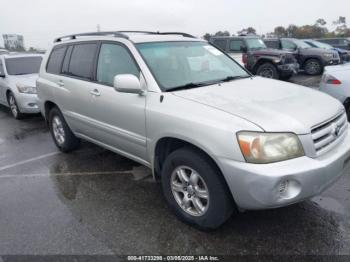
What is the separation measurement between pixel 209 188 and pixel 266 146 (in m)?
0.61

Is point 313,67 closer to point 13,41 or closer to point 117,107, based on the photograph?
point 117,107

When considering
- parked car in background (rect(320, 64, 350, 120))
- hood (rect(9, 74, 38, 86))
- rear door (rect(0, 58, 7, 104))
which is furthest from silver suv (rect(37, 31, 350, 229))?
rear door (rect(0, 58, 7, 104))

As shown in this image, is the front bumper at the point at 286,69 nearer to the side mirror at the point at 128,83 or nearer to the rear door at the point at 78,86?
the rear door at the point at 78,86

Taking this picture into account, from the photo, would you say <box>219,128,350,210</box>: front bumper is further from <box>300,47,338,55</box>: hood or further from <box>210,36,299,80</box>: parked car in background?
<box>300,47,338,55</box>: hood

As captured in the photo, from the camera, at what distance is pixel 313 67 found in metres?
14.3

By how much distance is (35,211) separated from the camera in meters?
3.50

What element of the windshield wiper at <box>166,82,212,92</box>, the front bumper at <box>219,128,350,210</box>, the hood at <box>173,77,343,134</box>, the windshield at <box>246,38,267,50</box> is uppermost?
the windshield wiper at <box>166,82,212,92</box>

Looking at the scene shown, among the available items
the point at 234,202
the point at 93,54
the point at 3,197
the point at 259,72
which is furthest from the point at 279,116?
the point at 259,72

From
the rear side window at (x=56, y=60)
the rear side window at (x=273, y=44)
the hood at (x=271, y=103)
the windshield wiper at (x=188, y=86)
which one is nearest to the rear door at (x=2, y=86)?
the rear side window at (x=56, y=60)

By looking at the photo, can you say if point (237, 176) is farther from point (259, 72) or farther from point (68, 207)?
point (259, 72)

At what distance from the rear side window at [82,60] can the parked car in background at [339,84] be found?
370 centimetres

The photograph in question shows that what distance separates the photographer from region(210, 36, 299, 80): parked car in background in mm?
11586

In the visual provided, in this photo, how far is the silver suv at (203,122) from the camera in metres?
2.49

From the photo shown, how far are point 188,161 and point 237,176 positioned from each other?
1.66ft
